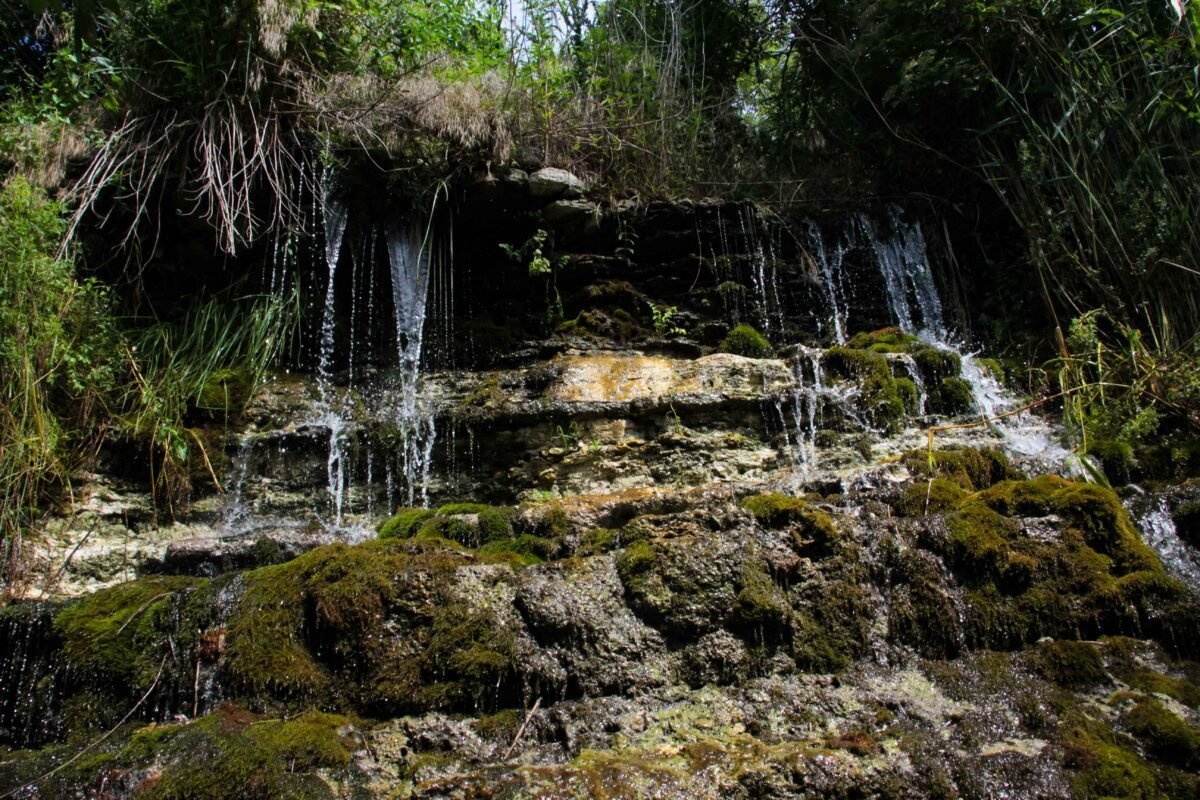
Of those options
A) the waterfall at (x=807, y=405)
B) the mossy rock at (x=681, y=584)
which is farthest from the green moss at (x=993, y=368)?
the mossy rock at (x=681, y=584)

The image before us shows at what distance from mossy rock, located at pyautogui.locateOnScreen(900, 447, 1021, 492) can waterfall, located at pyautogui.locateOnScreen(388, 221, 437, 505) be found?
9.30 feet

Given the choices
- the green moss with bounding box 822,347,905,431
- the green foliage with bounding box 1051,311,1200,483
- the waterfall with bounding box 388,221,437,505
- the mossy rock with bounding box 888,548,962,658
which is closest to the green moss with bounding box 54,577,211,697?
the waterfall with bounding box 388,221,437,505

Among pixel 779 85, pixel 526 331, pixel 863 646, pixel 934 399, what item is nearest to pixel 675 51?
Result: pixel 779 85

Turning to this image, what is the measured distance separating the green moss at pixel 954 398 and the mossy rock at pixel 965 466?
87cm

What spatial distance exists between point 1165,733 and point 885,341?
3554mm

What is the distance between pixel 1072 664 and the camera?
8.80 feet

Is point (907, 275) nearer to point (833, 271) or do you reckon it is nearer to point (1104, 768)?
point (833, 271)

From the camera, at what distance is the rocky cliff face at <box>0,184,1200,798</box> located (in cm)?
235

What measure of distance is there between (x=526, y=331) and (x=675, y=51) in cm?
313

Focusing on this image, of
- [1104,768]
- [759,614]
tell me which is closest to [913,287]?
[759,614]

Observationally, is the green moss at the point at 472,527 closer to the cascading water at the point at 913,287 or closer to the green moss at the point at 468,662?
the green moss at the point at 468,662

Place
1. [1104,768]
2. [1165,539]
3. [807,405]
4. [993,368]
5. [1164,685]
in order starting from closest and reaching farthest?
1. [1104,768]
2. [1164,685]
3. [1165,539]
4. [807,405]
5. [993,368]

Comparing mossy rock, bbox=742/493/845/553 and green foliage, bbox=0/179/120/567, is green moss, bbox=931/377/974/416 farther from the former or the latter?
green foliage, bbox=0/179/120/567

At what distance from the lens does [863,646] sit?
2.88m
